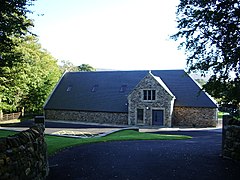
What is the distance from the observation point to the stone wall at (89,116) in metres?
33.0

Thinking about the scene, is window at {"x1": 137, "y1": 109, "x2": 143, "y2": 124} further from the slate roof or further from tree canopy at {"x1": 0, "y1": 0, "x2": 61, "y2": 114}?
tree canopy at {"x1": 0, "y1": 0, "x2": 61, "y2": 114}

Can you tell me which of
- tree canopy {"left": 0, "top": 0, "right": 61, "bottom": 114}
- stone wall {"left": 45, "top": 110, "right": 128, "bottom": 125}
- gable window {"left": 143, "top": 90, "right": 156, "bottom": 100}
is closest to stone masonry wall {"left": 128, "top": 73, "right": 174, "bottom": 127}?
gable window {"left": 143, "top": 90, "right": 156, "bottom": 100}

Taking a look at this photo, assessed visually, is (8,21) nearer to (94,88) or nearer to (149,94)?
(149,94)

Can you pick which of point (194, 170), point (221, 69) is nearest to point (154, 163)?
point (194, 170)

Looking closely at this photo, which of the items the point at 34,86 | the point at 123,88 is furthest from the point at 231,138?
the point at 34,86

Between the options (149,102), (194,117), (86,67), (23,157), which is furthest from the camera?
(86,67)

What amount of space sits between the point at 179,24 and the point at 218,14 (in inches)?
72.4

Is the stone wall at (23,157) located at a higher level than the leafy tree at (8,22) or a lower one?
lower

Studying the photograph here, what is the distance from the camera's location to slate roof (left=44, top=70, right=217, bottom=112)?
32.6 meters

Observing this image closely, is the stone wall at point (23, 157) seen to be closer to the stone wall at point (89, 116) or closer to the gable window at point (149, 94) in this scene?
the gable window at point (149, 94)

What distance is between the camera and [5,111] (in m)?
40.5

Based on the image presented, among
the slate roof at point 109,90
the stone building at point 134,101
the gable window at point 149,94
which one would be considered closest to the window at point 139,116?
the stone building at point 134,101

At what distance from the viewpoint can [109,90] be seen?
3588cm

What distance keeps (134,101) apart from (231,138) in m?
23.8
